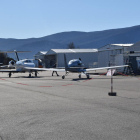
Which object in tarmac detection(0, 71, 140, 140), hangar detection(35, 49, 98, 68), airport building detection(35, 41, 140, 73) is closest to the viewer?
tarmac detection(0, 71, 140, 140)

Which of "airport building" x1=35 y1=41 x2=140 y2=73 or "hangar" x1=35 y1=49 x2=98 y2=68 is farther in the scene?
"hangar" x1=35 y1=49 x2=98 y2=68

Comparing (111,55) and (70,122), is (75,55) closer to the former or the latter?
(111,55)

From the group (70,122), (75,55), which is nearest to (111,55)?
(70,122)

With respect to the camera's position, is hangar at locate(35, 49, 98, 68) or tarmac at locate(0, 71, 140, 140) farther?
A: hangar at locate(35, 49, 98, 68)

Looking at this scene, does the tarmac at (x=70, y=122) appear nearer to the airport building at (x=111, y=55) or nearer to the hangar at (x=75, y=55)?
the airport building at (x=111, y=55)

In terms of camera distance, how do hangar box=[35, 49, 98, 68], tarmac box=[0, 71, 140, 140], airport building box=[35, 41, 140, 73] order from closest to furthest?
tarmac box=[0, 71, 140, 140] < airport building box=[35, 41, 140, 73] < hangar box=[35, 49, 98, 68]

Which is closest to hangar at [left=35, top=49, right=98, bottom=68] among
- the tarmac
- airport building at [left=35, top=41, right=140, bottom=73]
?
airport building at [left=35, top=41, right=140, bottom=73]

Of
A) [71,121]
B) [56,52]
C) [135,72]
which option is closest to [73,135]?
[71,121]

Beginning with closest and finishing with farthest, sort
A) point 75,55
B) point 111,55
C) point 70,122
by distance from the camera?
point 70,122 < point 111,55 < point 75,55

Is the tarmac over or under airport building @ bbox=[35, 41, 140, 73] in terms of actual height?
under

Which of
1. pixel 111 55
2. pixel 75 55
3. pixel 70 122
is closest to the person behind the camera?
pixel 70 122

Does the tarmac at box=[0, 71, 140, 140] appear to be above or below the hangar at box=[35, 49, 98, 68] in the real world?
below

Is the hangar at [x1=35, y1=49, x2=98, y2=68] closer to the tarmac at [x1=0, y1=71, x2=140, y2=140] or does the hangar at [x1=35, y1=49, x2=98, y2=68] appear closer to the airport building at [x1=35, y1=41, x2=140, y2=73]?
the airport building at [x1=35, y1=41, x2=140, y2=73]

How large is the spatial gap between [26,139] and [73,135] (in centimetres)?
103
